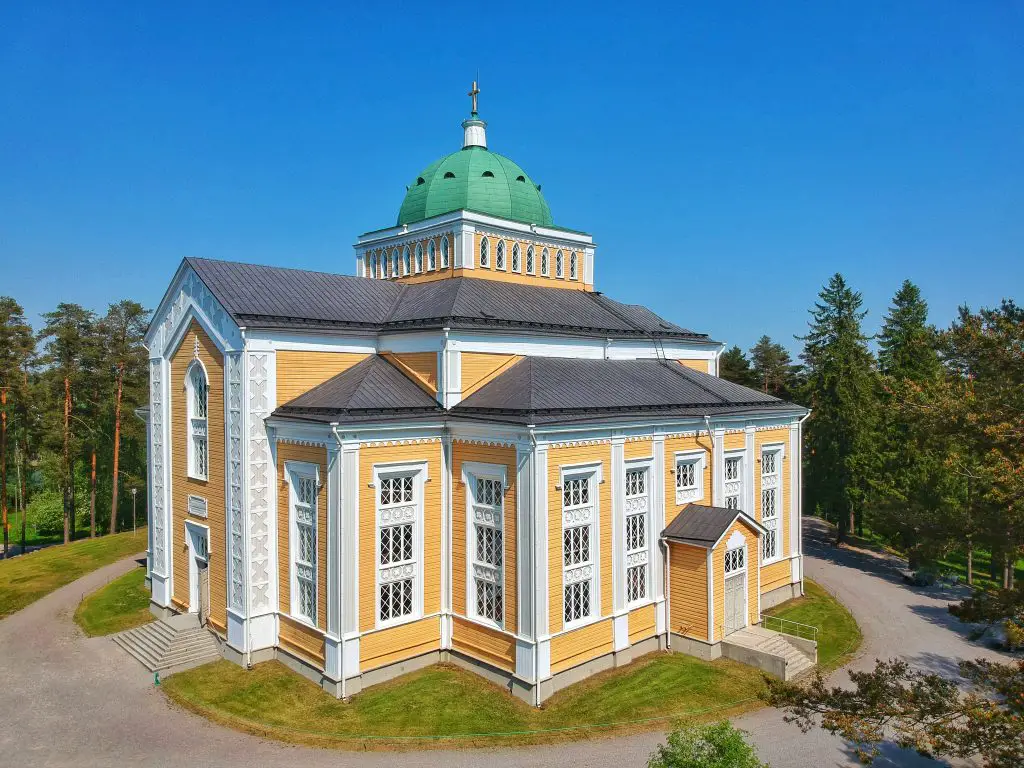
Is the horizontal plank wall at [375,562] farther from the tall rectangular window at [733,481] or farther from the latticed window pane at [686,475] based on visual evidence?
the tall rectangular window at [733,481]

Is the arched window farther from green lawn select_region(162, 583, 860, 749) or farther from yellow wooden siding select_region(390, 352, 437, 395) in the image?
yellow wooden siding select_region(390, 352, 437, 395)

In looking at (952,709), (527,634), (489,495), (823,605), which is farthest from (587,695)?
(823,605)

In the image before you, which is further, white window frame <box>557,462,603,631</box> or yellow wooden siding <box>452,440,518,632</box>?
white window frame <box>557,462,603,631</box>

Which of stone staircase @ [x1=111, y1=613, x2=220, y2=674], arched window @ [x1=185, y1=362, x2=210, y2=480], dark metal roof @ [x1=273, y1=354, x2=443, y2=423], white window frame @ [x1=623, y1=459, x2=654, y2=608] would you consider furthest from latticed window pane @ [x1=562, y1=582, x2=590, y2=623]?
arched window @ [x1=185, y1=362, x2=210, y2=480]

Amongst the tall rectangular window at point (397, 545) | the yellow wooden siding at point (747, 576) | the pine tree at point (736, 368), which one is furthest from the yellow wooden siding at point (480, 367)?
the pine tree at point (736, 368)

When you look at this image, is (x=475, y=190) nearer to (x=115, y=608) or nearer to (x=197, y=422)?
(x=197, y=422)

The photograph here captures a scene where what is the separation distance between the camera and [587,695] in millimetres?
18953

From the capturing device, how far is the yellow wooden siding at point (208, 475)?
73.8 ft

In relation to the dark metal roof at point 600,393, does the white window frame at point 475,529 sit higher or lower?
lower

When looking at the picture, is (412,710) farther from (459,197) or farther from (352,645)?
(459,197)

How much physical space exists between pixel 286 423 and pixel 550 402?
782 cm

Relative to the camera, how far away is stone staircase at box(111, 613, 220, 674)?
21.3 meters

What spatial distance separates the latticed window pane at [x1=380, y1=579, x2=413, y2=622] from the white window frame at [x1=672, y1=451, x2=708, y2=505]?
9.15 m

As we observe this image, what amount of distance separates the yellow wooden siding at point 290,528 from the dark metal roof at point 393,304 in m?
4.08
